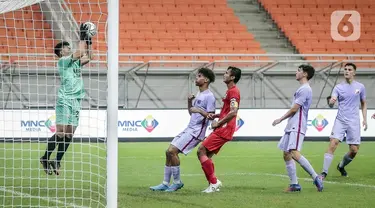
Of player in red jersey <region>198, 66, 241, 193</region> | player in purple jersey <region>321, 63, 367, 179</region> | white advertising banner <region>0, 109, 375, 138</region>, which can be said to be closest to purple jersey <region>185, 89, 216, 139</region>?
player in red jersey <region>198, 66, 241, 193</region>

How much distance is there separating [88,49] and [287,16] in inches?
784

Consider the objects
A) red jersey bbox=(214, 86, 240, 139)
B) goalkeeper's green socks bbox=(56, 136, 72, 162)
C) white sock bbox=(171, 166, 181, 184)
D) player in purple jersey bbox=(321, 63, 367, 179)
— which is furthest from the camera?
player in purple jersey bbox=(321, 63, 367, 179)

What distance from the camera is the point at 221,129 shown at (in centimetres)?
1102

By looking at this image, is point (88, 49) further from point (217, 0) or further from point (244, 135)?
point (217, 0)

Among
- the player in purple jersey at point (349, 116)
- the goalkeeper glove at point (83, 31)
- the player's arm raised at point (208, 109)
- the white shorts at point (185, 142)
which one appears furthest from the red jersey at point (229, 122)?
the player in purple jersey at point (349, 116)

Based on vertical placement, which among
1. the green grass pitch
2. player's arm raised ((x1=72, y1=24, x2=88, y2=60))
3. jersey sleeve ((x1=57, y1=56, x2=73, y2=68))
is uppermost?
player's arm raised ((x1=72, y1=24, x2=88, y2=60))

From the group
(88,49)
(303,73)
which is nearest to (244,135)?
(303,73)

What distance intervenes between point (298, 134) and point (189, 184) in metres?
1.91

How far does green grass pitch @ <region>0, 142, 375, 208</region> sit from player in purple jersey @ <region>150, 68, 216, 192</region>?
0.83 ft

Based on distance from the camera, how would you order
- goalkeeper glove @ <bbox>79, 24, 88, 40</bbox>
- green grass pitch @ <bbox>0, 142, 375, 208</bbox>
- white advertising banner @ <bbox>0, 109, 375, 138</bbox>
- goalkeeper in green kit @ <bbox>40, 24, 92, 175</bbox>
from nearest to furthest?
goalkeeper glove @ <bbox>79, 24, 88, 40</bbox>
green grass pitch @ <bbox>0, 142, 375, 208</bbox>
goalkeeper in green kit @ <bbox>40, 24, 92, 175</bbox>
white advertising banner @ <bbox>0, 109, 375, 138</bbox>

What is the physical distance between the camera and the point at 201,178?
42.8 feet

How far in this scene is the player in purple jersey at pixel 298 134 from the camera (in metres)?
11.1

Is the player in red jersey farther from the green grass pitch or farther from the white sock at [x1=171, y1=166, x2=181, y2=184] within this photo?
the white sock at [x1=171, y1=166, x2=181, y2=184]

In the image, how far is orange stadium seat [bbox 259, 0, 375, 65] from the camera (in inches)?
1106
